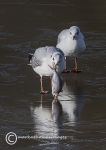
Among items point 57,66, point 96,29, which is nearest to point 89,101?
point 57,66

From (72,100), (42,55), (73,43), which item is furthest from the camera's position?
(73,43)

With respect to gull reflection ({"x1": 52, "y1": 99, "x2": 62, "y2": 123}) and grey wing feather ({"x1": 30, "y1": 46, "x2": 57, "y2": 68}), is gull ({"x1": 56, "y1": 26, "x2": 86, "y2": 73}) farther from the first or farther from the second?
gull reflection ({"x1": 52, "y1": 99, "x2": 62, "y2": 123})

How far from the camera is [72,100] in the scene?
12430 millimetres

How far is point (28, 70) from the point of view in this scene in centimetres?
1427

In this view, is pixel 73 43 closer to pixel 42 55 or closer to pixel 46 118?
pixel 42 55

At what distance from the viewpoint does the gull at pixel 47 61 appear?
1275 cm

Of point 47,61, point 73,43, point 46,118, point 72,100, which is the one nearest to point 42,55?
point 47,61

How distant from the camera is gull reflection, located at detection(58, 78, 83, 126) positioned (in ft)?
38.1

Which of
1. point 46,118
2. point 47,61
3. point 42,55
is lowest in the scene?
point 46,118

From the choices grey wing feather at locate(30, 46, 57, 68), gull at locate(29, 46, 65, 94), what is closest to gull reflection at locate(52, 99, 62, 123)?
gull at locate(29, 46, 65, 94)

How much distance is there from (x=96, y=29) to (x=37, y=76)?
4.04 meters

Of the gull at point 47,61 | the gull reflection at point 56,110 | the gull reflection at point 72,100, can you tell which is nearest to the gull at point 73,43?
the gull reflection at point 72,100

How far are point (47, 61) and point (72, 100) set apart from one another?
94 centimetres

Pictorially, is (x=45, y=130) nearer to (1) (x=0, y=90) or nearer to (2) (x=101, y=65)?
(1) (x=0, y=90)
